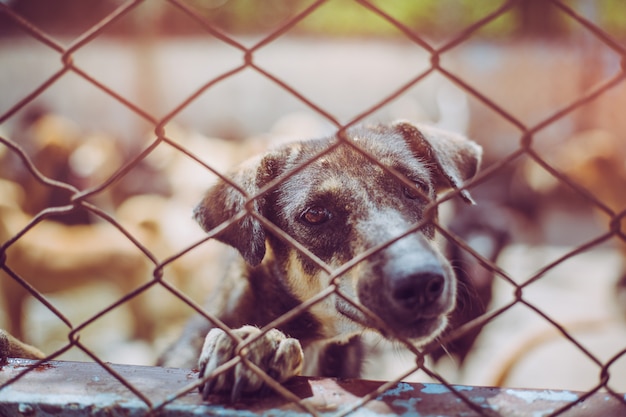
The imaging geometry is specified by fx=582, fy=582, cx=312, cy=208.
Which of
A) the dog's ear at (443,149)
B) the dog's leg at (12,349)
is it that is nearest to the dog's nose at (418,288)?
the dog's ear at (443,149)

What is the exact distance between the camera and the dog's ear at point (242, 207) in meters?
2.29

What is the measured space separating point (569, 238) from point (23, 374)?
10385 millimetres

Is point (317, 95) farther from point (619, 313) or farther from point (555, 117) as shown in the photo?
point (555, 117)

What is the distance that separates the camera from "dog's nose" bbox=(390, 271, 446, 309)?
5.89ft

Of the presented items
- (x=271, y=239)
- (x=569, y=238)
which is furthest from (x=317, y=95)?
(x=271, y=239)

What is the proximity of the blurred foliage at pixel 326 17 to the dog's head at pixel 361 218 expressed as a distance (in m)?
9.32

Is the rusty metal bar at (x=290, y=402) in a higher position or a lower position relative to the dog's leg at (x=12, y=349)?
lower

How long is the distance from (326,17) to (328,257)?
68.7 feet

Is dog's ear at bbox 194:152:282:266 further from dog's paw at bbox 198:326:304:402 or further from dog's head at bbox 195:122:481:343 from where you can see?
dog's paw at bbox 198:326:304:402

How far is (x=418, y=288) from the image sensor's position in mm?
1827

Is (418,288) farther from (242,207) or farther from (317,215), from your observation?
(242,207)

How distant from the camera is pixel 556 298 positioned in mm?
7402

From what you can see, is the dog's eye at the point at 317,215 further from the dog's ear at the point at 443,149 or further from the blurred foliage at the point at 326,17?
the blurred foliage at the point at 326,17

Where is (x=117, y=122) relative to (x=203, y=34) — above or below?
below
